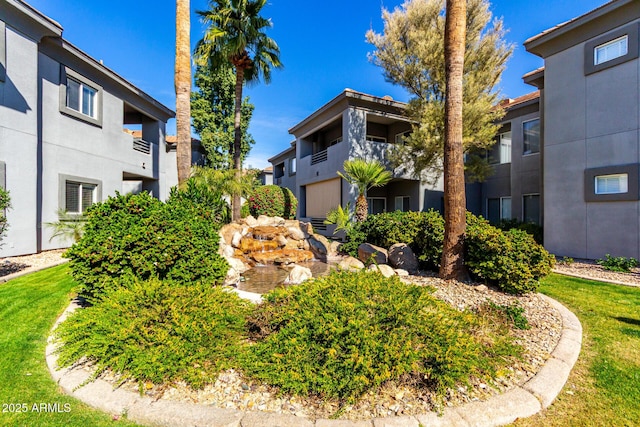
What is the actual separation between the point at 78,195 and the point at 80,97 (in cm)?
389

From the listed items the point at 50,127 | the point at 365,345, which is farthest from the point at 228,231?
the point at 365,345

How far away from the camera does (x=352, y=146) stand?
14.6m

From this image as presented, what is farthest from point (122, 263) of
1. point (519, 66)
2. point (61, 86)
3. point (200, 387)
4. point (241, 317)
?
point (519, 66)

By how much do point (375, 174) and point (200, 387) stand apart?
9726 mm

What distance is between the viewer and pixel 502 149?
15.7 m

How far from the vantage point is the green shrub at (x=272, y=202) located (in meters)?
16.8

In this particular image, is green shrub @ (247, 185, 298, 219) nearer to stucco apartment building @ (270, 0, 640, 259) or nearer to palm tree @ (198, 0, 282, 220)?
palm tree @ (198, 0, 282, 220)

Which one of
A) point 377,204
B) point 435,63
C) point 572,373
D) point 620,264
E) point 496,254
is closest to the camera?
point 572,373

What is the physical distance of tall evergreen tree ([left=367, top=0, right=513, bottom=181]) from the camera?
11664 mm

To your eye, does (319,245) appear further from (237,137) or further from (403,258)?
(237,137)

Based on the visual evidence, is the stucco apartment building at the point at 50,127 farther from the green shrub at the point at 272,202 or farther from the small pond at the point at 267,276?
the small pond at the point at 267,276

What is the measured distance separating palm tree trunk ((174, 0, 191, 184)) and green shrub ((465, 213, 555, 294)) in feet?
31.5

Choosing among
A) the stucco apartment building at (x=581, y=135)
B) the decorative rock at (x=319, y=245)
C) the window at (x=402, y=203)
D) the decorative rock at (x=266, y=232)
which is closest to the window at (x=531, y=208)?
the stucco apartment building at (x=581, y=135)

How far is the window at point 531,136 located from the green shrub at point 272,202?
12690mm
